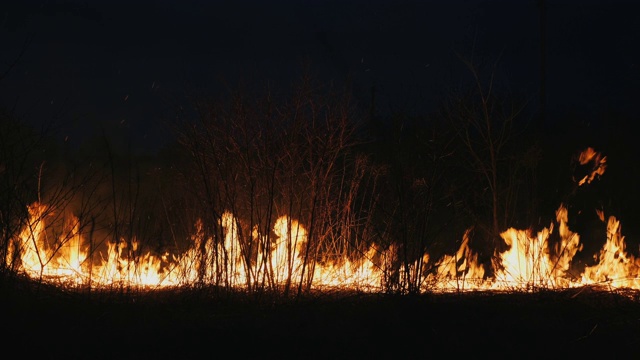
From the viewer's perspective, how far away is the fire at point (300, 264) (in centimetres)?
777

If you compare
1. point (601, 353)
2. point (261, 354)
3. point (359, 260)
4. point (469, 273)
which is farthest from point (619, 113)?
point (261, 354)

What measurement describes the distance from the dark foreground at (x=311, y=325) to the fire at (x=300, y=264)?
0.34m

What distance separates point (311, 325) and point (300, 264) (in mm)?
1654

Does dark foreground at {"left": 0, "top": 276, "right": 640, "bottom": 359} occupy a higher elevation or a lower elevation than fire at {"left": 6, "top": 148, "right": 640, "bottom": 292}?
lower

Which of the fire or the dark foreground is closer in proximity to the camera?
the dark foreground

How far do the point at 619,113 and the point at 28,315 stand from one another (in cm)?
1895

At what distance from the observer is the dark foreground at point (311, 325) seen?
19.2ft

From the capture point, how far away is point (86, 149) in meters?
18.5

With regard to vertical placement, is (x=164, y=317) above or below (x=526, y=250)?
below

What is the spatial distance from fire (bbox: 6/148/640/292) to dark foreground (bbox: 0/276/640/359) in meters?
0.34

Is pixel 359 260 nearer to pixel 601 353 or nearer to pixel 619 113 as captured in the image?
pixel 601 353

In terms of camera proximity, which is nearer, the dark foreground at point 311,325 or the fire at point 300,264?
the dark foreground at point 311,325

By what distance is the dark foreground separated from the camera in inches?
230

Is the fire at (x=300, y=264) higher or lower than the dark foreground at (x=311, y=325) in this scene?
higher
